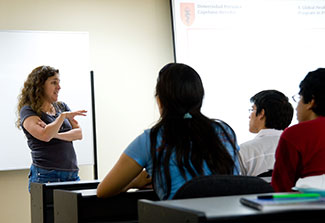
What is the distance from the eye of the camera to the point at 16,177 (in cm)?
450

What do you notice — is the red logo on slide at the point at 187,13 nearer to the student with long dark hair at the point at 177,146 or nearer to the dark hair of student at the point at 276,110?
the dark hair of student at the point at 276,110

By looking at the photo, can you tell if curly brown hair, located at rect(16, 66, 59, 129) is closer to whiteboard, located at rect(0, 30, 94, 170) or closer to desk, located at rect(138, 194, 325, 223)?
whiteboard, located at rect(0, 30, 94, 170)

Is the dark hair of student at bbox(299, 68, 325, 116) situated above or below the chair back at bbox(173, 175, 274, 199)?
above

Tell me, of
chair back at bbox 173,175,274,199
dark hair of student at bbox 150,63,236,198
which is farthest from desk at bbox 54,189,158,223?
chair back at bbox 173,175,274,199

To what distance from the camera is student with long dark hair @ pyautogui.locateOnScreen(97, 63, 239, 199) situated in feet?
5.52

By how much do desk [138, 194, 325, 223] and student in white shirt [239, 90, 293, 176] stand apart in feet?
4.97

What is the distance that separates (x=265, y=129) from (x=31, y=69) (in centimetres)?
245

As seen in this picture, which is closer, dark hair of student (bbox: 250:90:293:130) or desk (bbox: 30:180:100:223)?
desk (bbox: 30:180:100:223)

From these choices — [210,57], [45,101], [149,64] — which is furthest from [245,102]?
[45,101]

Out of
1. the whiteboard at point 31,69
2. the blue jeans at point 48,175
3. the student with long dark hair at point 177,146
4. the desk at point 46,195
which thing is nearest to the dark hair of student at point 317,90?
the student with long dark hair at point 177,146

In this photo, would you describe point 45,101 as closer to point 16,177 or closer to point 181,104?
point 16,177

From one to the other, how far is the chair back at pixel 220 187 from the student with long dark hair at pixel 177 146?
0.33 metres

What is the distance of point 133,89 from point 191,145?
3.25m

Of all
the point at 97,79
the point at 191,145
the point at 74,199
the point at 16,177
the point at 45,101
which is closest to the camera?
the point at 191,145
